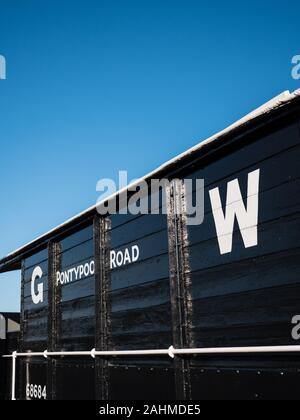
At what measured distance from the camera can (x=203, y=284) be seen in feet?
9.68

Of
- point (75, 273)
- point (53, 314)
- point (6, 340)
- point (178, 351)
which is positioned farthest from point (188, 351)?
point (6, 340)

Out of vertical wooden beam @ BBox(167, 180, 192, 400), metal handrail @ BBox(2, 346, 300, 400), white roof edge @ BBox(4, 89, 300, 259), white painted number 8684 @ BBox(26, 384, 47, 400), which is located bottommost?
white painted number 8684 @ BBox(26, 384, 47, 400)

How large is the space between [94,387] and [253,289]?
207cm

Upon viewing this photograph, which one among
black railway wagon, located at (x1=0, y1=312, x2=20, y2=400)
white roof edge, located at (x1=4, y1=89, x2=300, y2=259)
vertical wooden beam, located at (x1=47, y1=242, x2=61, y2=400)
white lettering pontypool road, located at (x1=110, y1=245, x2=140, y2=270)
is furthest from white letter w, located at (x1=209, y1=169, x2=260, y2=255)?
black railway wagon, located at (x1=0, y1=312, x2=20, y2=400)

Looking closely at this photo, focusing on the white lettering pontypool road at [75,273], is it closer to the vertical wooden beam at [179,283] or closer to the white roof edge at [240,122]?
the white roof edge at [240,122]

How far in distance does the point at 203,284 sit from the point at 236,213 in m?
0.55

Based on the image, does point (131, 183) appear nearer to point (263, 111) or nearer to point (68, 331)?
point (263, 111)

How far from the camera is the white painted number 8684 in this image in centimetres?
491

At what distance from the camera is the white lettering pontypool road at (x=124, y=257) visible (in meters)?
3.63

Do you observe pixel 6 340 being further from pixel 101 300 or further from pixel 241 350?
pixel 241 350

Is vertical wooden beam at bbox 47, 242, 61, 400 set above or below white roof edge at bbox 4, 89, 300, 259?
below

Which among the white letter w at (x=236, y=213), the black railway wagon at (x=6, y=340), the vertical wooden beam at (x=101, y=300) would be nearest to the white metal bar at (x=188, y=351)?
the vertical wooden beam at (x=101, y=300)

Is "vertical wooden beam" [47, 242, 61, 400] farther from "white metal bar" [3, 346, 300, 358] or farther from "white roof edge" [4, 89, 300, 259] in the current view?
"white roof edge" [4, 89, 300, 259]
